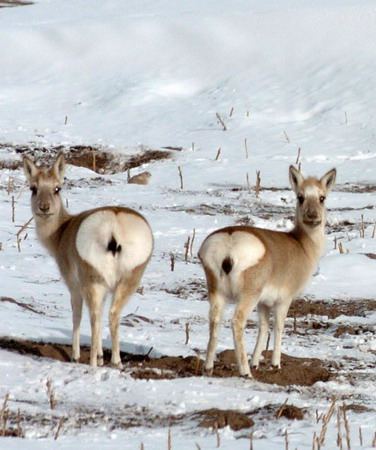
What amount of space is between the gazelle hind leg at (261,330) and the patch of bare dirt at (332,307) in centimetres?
184

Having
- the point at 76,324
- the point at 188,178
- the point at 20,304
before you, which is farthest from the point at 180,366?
the point at 188,178

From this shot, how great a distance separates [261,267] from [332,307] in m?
3.44

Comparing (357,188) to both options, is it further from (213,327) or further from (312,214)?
(213,327)

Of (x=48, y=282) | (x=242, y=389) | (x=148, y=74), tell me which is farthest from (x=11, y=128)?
(x=242, y=389)

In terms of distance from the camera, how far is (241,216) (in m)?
16.7

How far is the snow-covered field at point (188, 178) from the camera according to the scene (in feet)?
25.3

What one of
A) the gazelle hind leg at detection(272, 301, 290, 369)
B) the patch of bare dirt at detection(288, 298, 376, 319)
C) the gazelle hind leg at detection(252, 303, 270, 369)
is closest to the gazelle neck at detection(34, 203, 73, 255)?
the gazelle hind leg at detection(252, 303, 270, 369)

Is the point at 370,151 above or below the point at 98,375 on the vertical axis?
above

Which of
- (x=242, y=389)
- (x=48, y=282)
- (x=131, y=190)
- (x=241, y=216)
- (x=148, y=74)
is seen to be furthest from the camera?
(x=148, y=74)

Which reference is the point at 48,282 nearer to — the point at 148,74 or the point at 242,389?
the point at 242,389

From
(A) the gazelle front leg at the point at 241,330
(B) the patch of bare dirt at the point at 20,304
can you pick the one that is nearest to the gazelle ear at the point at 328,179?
(A) the gazelle front leg at the point at 241,330

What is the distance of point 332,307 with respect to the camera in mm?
12344

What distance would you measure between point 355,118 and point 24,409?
17899mm

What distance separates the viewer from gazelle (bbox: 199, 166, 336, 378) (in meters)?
8.93
